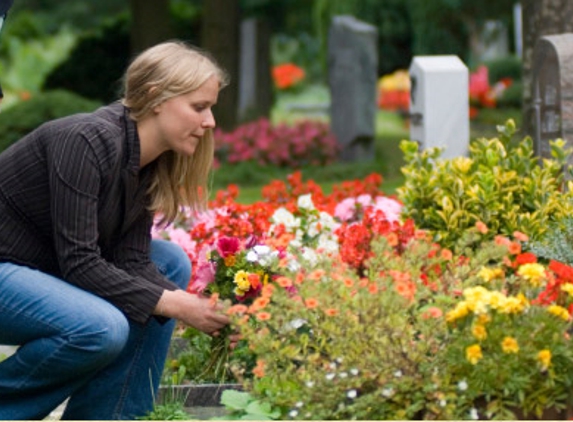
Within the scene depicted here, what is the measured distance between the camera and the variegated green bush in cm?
584

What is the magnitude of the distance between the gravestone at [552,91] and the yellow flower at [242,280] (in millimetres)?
2759

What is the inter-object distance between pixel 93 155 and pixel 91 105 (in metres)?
11.1

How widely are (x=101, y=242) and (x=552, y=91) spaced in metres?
3.33

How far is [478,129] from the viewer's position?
2198 centimetres

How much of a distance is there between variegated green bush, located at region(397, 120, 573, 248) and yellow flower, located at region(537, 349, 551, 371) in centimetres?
228

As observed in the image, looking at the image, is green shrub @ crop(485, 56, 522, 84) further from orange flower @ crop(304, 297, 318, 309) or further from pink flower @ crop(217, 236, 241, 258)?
orange flower @ crop(304, 297, 318, 309)

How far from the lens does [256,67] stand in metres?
23.8

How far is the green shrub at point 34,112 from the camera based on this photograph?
14.2m

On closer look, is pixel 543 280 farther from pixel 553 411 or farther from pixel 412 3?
pixel 412 3

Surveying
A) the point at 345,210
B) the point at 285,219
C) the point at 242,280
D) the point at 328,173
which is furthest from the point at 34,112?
the point at 242,280

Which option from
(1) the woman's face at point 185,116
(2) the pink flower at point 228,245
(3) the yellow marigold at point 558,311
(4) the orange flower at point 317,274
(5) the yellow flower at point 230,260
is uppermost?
(1) the woman's face at point 185,116

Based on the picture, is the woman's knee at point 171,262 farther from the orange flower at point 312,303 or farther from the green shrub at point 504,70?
the green shrub at point 504,70

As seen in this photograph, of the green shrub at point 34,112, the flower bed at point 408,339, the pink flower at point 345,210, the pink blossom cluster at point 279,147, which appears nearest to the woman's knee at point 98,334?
the flower bed at point 408,339

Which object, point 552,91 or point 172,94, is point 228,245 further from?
point 552,91
